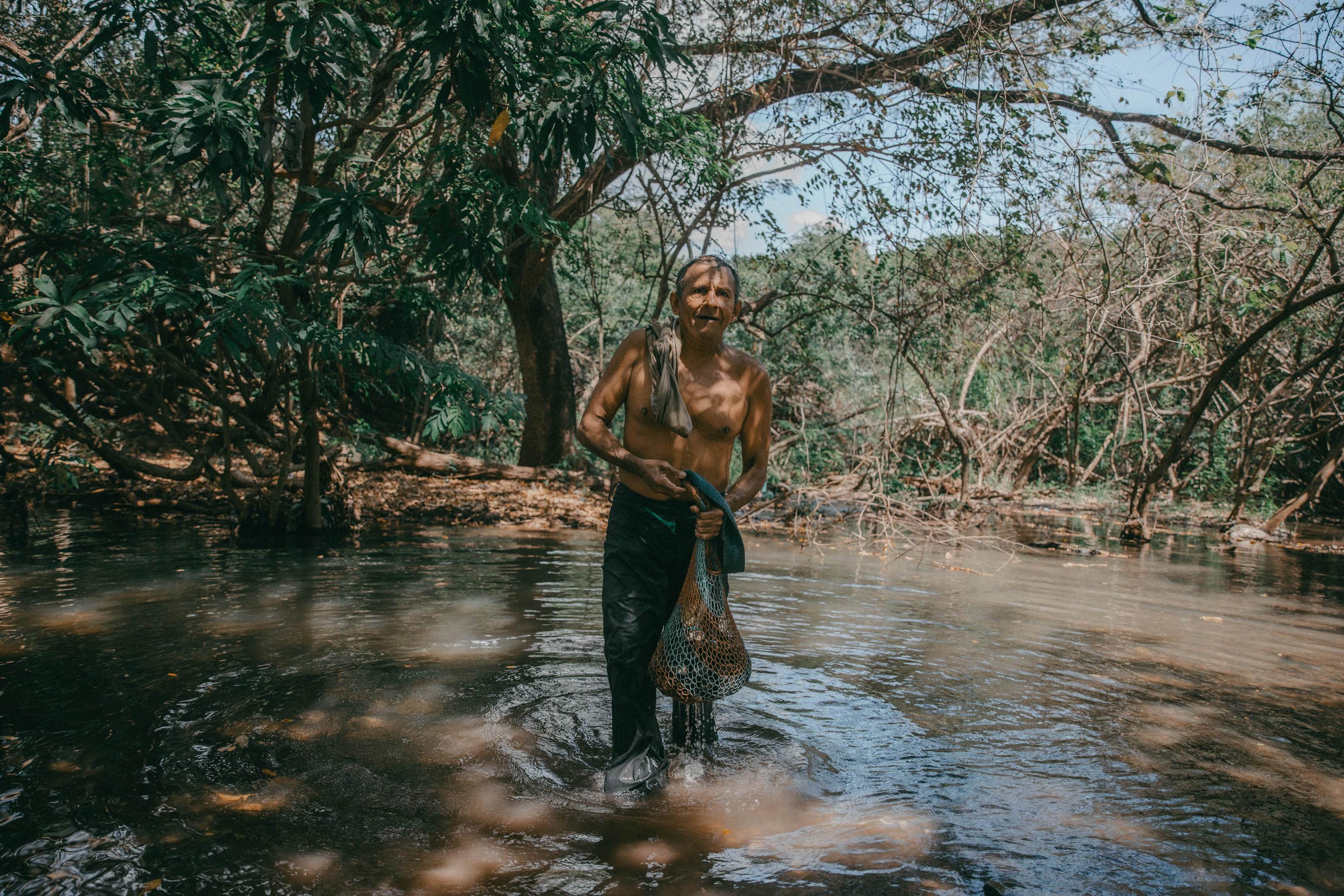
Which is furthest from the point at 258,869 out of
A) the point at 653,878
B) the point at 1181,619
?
the point at 1181,619

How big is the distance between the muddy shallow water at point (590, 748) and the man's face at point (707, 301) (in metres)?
1.68

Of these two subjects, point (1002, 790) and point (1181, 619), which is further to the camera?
point (1181, 619)

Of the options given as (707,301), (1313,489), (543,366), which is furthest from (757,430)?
(1313,489)

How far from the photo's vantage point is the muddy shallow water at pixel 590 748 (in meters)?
2.68

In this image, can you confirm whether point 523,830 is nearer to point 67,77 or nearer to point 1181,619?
point 67,77

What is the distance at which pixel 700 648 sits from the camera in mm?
3344

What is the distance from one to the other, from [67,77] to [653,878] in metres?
5.74

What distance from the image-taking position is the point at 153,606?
5648mm

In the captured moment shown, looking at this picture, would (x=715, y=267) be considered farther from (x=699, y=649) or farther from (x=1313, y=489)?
(x=1313, y=489)

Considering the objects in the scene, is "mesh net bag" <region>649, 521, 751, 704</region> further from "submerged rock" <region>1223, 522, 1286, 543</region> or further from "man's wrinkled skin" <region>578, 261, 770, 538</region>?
"submerged rock" <region>1223, 522, 1286, 543</region>

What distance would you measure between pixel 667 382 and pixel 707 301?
364mm

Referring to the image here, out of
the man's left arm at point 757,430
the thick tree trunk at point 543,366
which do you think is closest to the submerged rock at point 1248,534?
the thick tree trunk at point 543,366

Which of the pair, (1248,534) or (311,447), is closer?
(311,447)

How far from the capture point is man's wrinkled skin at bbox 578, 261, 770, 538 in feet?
11.6
